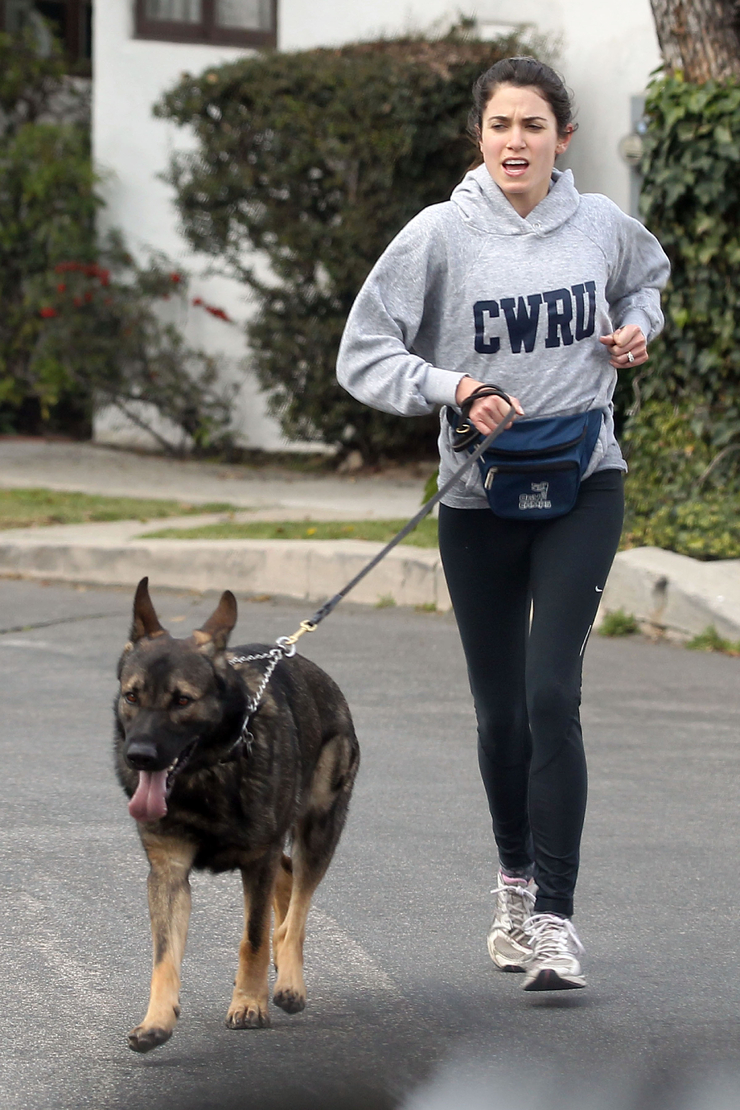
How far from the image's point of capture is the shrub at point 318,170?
13.4 metres

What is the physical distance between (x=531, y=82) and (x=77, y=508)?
9.10m

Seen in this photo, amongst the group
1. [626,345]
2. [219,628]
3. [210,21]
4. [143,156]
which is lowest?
[219,628]

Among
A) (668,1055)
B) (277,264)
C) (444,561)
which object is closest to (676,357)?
(277,264)

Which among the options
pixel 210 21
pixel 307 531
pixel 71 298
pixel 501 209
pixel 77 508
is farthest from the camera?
pixel 210 21

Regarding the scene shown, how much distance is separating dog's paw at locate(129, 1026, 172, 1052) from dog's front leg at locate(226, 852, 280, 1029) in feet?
1.06

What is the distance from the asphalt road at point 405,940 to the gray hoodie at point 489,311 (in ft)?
4.15

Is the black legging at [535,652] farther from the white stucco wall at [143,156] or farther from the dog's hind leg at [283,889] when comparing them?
the white stucco wall at [143,156]

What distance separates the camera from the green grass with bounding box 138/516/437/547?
34.9 ft

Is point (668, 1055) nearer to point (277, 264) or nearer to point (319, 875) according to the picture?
point (319, 875)

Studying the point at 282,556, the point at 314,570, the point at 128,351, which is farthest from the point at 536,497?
the point at 128,351

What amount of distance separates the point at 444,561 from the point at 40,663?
4.36m

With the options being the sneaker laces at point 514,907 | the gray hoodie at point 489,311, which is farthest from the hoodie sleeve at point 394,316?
the sneaker laces at point 514,907

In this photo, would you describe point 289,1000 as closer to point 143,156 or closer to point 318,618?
point 318,618

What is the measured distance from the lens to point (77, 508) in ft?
40.8
